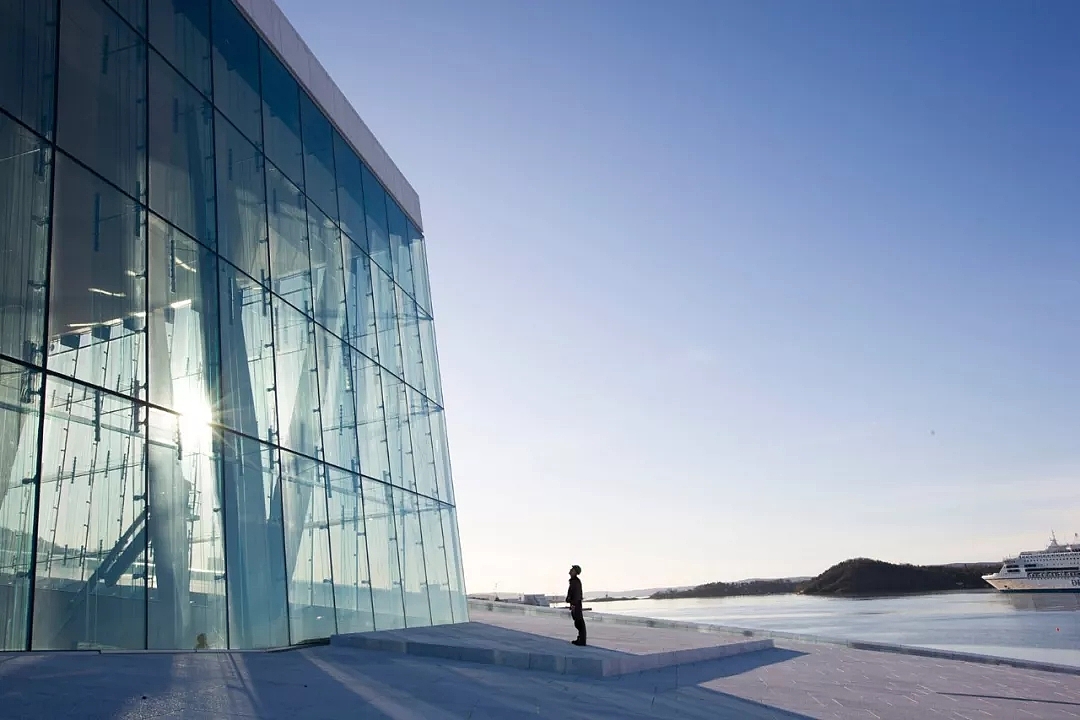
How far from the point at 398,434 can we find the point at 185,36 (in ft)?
34.7

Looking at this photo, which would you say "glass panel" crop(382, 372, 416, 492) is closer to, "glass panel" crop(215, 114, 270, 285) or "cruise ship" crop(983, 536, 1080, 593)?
"glass panel" crop(215, 114, 270, 285)

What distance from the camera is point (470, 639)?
14.5 meters

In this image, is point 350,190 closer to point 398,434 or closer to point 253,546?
point 398,434

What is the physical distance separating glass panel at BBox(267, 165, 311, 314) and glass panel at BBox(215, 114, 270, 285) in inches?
Result: 12.9

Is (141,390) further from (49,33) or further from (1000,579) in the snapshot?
(1000,579)

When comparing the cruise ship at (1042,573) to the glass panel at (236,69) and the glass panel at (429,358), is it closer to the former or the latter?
the glass panel at (429,358)

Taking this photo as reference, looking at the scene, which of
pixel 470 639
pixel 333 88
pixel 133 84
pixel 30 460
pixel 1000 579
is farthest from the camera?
pixel 1000 579

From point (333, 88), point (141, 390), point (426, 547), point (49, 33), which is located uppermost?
point (333, 88)

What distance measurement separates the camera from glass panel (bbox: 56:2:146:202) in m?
11.1

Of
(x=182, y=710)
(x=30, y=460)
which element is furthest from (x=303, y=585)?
(x=182, y=710)

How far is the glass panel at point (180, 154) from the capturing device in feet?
42.4

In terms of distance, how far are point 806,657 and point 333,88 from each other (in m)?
17.6

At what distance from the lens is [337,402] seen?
17891mm

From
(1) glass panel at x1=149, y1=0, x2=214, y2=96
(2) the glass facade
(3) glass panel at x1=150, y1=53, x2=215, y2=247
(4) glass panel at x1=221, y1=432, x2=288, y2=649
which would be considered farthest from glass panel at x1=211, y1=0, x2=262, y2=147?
(4) glass panel at x1=221, y1=432, x2=288, y2=649
